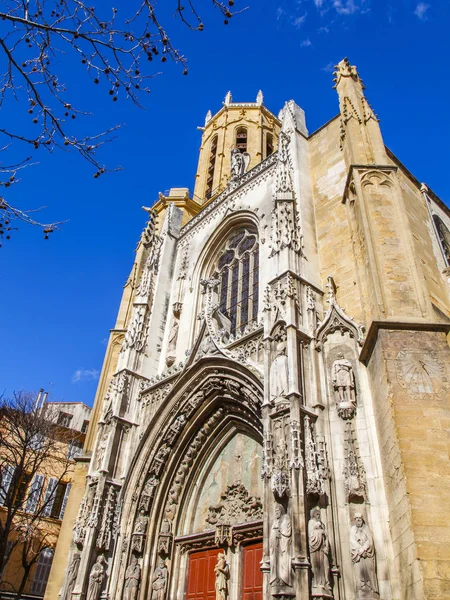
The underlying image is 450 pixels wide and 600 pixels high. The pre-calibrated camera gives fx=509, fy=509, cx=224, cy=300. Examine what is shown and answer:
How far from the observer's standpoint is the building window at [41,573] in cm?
2094

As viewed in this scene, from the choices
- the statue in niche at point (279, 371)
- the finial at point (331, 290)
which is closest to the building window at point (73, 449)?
the statue in niche at point (279, 371)

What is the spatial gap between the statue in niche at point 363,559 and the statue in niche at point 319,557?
1.26 ft

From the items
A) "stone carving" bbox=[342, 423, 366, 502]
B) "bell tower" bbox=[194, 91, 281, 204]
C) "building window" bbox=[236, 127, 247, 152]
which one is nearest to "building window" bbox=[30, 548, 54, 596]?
"bell tower" bbox=[194, 91, 281, 204]

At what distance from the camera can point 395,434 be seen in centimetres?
704

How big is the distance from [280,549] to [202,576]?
152 inches

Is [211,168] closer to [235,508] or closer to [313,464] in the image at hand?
[235,508]

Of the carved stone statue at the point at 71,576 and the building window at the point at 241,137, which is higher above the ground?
the building window at the point at 241,137

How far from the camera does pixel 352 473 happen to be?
7.94m

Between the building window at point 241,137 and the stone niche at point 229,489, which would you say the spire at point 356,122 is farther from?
the building window at point 241,137

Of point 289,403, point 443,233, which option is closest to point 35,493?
point 289,403

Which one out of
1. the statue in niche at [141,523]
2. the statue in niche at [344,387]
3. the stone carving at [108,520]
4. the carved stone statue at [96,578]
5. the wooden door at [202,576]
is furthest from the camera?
the statue in niche at [141,523]

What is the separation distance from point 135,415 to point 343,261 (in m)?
6.59

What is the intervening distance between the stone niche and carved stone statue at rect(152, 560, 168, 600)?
0.85 m

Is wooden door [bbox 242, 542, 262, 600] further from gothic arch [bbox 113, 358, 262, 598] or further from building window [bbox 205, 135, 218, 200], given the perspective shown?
building window [bbox 205, 135, 218, 200]
